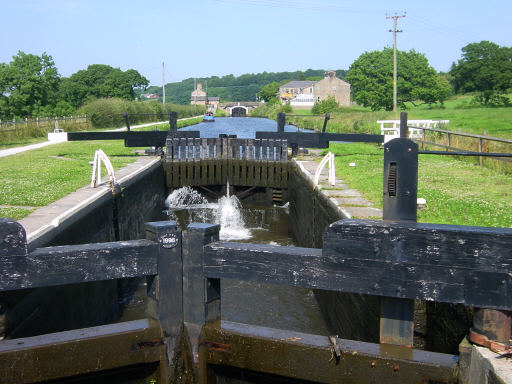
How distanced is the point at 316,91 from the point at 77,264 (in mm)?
94683

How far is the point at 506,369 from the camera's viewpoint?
2.35 metres

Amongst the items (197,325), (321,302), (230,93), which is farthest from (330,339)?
(230,93)

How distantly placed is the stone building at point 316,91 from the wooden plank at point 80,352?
8459 cm

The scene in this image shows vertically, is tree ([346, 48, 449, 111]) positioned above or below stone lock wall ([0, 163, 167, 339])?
above

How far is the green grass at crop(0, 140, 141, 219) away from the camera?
668 cm

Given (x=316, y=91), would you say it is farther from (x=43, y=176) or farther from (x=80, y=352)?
(x=80, y=352)

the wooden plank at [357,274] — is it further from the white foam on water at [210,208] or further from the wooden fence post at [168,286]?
the white foam on water at [210,208]

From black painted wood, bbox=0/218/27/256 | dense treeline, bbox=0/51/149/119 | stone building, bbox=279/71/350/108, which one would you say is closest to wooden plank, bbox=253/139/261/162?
black painted wood, bbox=0/218/27/256

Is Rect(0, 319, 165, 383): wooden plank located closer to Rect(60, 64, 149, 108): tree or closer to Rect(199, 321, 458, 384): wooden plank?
Rect(199, 321, 458, 384): wooden plank

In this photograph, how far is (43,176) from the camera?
9.13 m

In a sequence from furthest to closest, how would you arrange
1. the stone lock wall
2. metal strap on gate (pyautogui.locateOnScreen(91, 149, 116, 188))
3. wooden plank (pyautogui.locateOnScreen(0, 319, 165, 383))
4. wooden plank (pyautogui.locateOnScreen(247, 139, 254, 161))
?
wooden plank (pyautogui.locateOnScreen(247, 139, 254, 161)), metal strap on gate (pyautogui.locateOnScreen(91, 149, 116, 188)), the stone lock wall, wooden plank (pyautogui.locateOnScreen(0, 319, 165, 383))

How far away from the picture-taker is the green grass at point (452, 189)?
568cm

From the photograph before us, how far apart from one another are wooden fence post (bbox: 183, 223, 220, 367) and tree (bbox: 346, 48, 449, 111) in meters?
55.2

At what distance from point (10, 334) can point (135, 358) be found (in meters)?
1.21
